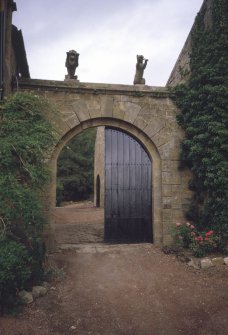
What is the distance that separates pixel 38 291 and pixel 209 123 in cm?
437

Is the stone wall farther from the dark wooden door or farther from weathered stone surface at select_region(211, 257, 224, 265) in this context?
weathered stone surface at select_region(211, 257, 224, 265)

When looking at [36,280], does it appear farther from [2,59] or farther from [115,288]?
[2,59]

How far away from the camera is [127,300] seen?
13.1 feet

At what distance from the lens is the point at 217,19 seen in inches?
228

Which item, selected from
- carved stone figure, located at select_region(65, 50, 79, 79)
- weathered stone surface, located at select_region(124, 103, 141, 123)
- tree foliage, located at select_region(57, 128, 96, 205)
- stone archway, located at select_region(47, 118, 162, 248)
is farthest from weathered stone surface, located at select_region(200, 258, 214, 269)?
tree foliage, located at select_region(57, 128, 96, 205)

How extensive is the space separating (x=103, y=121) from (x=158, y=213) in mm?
2500

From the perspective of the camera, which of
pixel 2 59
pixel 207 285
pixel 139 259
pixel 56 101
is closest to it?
pixel 207 285

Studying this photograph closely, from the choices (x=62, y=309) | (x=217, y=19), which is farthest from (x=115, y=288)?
(x=217, y=19)

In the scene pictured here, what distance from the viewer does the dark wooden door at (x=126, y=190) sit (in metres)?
6.93

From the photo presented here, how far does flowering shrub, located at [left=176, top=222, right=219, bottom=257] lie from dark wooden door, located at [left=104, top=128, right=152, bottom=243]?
1.04m

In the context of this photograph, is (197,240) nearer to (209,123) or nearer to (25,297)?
(209,123)

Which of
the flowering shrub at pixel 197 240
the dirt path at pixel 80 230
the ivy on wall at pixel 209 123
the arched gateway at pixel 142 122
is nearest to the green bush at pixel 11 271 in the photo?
the arched gateway at pixel 142 122

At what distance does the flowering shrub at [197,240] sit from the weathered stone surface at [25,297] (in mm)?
3212

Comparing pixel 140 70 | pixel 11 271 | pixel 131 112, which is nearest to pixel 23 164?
pixel 11 271
